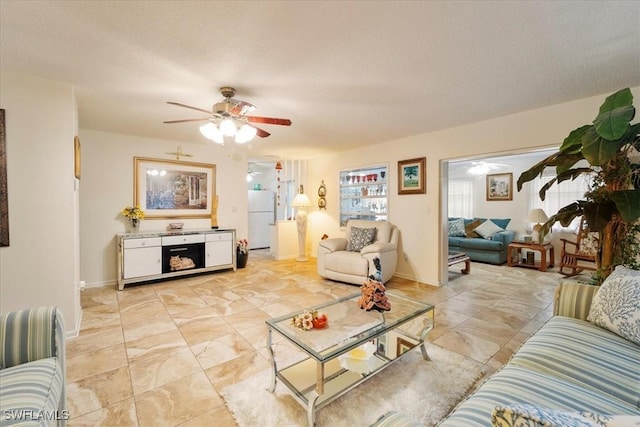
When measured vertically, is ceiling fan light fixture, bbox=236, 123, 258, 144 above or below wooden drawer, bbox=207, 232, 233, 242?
above

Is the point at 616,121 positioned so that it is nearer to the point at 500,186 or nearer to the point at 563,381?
the point at 563,381

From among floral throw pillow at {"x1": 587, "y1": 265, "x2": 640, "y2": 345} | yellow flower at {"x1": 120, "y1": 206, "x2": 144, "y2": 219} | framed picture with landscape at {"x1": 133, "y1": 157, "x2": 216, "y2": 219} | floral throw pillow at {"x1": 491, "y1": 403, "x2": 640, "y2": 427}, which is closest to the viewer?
floral throw pillow at {"x1": 491, "y1": 403, "x2": 640, "y2": 427}

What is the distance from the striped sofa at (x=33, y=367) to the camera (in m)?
1.03

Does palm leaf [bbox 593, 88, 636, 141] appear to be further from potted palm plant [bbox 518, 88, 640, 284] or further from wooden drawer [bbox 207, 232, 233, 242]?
wooden drawer [bbox 207, 232, 233, 242]

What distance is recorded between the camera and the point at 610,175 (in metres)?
2.18

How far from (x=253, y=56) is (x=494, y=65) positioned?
1.90m

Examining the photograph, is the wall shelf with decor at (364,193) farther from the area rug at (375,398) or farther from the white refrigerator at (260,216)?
the area rug at (375,398)

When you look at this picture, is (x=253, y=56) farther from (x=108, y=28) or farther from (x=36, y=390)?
(x=36, y=390)

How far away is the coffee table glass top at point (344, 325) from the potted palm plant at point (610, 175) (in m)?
1.47

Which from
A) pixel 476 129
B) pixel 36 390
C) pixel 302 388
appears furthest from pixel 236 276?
pixel 476 129

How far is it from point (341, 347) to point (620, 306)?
1.65 metres

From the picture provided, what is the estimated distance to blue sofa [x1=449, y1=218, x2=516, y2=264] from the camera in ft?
18.3

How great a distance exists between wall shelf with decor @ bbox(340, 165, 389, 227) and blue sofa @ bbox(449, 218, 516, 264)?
2.32 m
